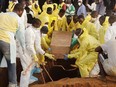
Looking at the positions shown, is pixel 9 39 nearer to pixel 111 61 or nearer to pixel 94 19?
pixel 111 61

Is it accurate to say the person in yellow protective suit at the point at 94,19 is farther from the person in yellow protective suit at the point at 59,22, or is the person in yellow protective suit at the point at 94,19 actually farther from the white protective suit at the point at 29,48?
the white protective suit at the point at 29,48

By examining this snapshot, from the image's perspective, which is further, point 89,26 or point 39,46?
point 89,26

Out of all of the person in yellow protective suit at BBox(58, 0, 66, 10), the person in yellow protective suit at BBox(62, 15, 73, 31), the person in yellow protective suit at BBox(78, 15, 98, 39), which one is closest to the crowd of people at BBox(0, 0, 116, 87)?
the person in yellow protective suit at BBox(78, 15, 98, 39)

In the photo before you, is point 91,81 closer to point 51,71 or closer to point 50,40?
point 51,71

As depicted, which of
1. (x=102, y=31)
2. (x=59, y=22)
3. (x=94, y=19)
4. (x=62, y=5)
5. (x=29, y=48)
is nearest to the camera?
(x=29, y=48)

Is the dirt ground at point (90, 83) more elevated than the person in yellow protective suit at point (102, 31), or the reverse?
the person in yellow protective suit at point (102, 31)

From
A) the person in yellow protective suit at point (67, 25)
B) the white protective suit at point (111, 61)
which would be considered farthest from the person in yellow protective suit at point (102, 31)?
the white protective suit at point (111, 61)

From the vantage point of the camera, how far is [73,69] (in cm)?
906

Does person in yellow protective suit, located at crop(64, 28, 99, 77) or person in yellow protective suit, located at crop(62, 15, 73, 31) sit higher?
person in yellow protective suit, located at crop(62, 15, 73, 31)

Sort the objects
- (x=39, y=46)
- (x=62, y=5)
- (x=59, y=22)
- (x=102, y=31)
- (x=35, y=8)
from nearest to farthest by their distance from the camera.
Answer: (x=39, y=46) < (x=102, y=31) < (x=59, y=22) < (x=35, y=8) < (x=62, y=5)

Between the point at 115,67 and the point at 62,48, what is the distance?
3279 millimetres

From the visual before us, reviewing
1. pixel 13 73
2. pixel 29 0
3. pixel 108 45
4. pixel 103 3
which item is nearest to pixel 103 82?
pixel 108 45

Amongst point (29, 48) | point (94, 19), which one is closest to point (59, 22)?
point (94, 19)

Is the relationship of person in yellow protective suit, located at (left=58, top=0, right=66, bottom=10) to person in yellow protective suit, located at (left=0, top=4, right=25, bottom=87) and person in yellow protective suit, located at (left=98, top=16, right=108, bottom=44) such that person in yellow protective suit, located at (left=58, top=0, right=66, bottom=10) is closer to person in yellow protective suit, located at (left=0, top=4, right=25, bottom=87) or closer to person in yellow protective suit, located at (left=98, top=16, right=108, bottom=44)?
person in yellow protective suit, located at (left=98, top=16, right=108, bottom=44)
